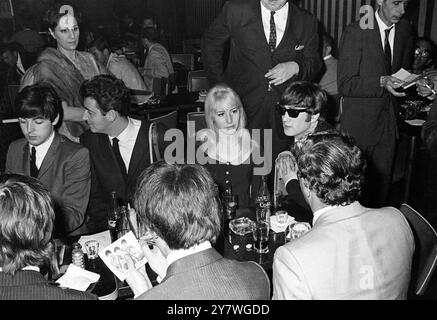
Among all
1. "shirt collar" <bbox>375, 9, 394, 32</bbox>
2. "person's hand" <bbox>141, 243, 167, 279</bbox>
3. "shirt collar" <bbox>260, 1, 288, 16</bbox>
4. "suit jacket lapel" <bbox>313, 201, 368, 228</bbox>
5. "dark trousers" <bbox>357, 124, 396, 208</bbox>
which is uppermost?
"shirt collar" <bbox>260, 1, 288, 16</bbox>

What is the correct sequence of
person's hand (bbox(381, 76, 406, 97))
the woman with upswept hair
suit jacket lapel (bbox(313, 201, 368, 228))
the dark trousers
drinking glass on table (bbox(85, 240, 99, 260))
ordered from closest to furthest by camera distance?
suit jacket lapel (bbox(313, 201, 368, 228)) → drinking glass on table (bbox(85, 240, 99, 260)) → the woman with upswept hair → person's hand (bbox(381, 76, 406, 97)) → the dark trousers

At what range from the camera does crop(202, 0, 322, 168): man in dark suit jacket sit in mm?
4191

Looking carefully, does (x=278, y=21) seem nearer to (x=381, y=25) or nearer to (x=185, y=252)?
(x=381, y=25)

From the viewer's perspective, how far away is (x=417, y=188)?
17.3 ft

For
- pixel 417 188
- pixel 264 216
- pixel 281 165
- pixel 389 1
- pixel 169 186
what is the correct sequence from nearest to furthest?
1. pixel 169 186
2. pixel 264 216
3. pixel 281 165
4. pixel 389 1
5. pixel 417 188

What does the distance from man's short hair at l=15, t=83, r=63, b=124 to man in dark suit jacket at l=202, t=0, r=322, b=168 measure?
1.64 metres

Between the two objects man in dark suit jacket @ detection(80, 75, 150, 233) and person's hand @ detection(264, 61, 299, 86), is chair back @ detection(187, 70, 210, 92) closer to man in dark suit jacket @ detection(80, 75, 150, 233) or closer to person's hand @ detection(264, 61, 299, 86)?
person's hand @ detection(264, 61, 299, 86)

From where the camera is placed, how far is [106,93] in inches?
140

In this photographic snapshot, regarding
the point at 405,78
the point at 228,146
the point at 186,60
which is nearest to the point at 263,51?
the point at 228,146

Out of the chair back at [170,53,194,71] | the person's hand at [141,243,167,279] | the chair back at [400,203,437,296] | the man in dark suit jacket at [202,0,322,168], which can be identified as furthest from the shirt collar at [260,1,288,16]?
the chair back at [170,53,194,71]

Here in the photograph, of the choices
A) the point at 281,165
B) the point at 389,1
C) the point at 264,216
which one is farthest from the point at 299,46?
the point at 264,216

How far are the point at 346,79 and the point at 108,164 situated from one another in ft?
7.67
